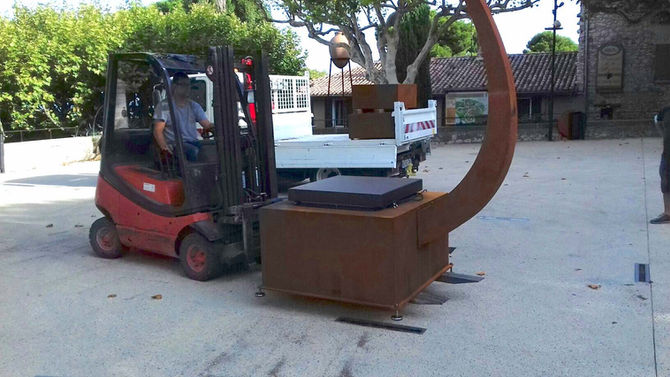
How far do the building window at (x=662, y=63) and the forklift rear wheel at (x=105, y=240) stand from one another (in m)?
28.6

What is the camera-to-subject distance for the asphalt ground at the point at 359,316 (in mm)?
4395

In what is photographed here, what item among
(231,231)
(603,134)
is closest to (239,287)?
(231,231)

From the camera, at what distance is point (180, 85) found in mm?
6574

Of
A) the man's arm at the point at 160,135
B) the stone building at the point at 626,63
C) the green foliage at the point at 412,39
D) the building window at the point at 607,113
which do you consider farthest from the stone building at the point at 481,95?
the man's arm at the point at 160,135

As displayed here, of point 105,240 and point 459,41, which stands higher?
point 459,41

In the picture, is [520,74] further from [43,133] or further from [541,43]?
[541,43]

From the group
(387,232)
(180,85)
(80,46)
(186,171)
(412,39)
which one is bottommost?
(387,232)

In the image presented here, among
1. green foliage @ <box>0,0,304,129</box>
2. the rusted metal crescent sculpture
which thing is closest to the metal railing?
green foliage @ <box>0,0,304,129</box>

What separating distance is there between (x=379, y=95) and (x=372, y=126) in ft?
1.68

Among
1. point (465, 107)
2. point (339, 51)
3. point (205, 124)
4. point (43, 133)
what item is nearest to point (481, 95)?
point (465, 107)

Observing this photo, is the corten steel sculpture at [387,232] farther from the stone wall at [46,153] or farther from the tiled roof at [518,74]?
the tiled roof at [518,74]

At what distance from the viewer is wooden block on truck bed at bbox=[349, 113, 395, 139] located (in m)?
10.2

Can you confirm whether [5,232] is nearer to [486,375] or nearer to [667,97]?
[486,375]

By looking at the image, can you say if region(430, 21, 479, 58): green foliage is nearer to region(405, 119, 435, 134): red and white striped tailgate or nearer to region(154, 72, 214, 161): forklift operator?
region(405, 119, 435, 134): red and white striped tailgate
